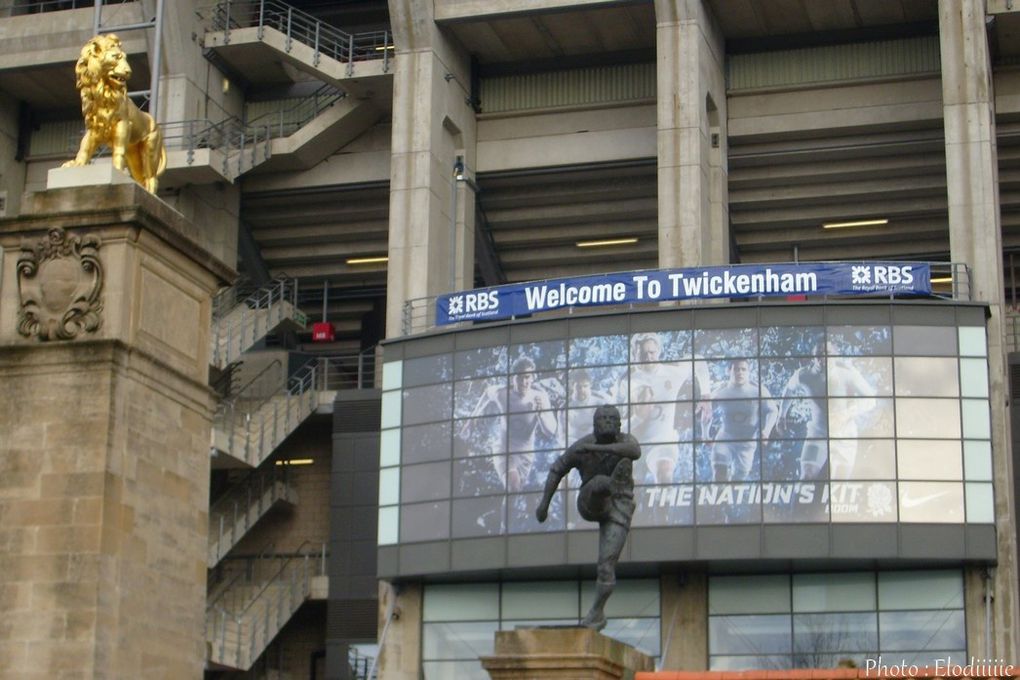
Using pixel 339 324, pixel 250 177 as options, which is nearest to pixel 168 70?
pixel 250 177

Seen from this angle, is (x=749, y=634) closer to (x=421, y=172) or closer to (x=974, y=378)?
(x=974, y=378)

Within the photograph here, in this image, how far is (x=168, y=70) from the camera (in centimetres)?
Answer: 5597

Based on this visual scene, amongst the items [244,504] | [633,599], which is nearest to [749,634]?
[633,599]

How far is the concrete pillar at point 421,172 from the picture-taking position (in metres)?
53.3

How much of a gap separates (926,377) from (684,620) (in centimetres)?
Result: 848

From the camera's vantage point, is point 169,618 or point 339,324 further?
point 339,324

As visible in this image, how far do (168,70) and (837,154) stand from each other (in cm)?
1959

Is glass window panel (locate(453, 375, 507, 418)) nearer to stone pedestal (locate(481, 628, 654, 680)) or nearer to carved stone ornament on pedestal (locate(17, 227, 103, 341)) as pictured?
stone pedestal (locate(481, 628, 654, 680))

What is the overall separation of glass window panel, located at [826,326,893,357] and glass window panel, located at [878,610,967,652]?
640 centimetres

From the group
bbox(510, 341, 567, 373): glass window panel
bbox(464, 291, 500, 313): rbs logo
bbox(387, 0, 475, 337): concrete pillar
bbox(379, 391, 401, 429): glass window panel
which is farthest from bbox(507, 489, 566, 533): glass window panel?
bbox(387, 0, 475, 337): concrete pillar

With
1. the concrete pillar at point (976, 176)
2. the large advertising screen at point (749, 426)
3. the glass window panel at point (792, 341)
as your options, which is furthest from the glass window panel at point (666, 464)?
the concrete pillar at point (976, 176)

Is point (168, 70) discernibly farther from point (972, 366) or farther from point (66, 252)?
point (66, 252)

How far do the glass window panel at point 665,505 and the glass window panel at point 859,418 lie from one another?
365 centimetres

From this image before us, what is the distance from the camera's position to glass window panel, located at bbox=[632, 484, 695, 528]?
46688mm
